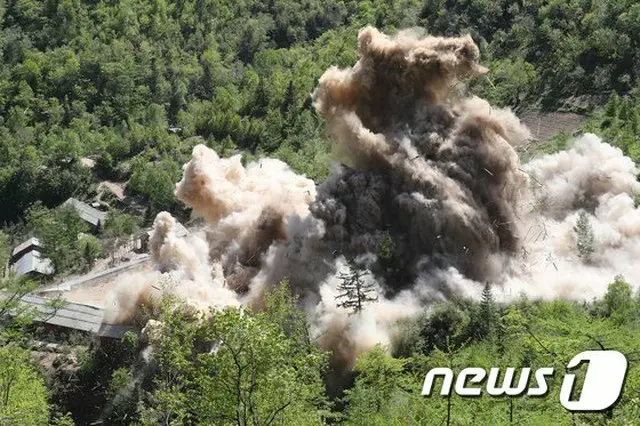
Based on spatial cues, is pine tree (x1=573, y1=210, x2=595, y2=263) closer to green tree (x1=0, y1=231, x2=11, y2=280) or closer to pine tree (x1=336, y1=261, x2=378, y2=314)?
pine tree (x1=336, y1=261, x2=378, y2=314)

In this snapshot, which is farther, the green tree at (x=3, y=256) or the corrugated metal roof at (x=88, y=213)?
the corrugated metal roof at (x=88, y=213)

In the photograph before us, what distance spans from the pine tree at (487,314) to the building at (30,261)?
141ft

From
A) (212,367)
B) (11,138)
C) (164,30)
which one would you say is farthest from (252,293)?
(164,30)

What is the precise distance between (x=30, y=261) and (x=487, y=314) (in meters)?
47.8

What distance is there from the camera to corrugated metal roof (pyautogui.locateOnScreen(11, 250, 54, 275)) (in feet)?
234

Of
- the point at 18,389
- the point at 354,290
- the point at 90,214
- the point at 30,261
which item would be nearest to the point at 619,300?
the point at 354,290

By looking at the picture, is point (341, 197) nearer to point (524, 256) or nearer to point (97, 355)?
point (524, 256)

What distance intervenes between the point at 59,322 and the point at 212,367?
108 feet

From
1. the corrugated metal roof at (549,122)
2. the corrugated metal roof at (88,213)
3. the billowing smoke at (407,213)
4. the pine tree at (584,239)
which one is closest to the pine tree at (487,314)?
the billowing smoke at (407,213)

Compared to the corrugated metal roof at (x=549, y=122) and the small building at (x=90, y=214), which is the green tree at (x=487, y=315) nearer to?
the corrugated metal roof at (x=549, y=122)

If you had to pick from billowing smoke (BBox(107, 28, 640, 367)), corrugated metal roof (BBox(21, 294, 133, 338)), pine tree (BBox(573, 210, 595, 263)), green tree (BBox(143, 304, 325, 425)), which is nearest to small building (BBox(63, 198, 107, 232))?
corrugated metal roof (BBox(21, 294, 133, 338))

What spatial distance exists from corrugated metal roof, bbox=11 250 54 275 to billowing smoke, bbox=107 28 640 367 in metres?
21.6

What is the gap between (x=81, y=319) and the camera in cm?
5100

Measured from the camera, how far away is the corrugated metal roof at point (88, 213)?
8306 centimetres
